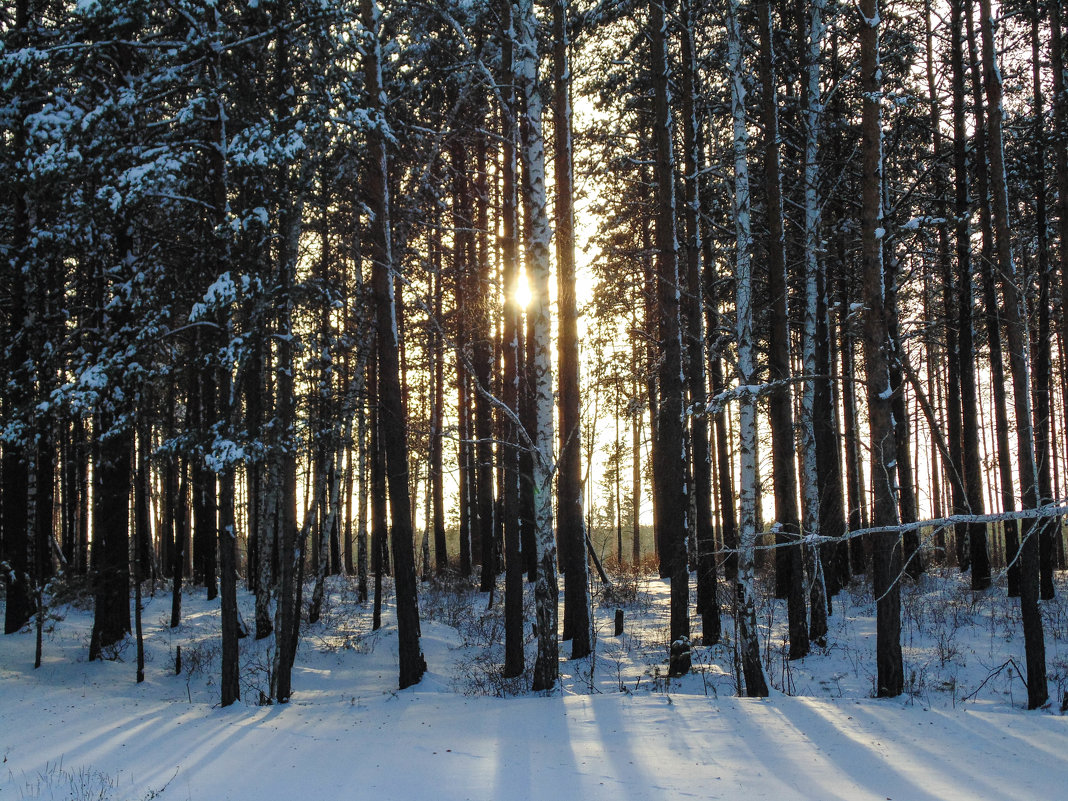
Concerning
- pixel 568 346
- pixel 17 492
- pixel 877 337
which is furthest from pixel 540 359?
pixel 17 492

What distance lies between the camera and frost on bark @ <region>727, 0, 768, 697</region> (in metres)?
9.20

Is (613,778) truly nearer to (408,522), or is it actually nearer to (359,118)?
(408,522)

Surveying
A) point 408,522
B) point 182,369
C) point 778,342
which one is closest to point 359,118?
point 182,369

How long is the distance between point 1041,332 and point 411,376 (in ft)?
54.5

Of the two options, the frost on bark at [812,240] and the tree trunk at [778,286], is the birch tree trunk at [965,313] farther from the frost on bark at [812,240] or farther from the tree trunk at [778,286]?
the tree trunk at [778,286]

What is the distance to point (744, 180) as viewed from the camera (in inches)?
385

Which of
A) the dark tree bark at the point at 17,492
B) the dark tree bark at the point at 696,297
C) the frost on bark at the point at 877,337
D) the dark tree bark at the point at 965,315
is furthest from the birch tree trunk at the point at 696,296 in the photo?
the dark tree bark at the point at 17,492

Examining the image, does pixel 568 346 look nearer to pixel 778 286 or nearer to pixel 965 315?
pixel 778 286

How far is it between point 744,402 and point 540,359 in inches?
113

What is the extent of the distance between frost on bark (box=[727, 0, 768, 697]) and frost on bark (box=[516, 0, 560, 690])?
2504mm

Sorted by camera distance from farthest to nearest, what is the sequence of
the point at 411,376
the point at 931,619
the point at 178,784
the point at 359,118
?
1. the point at 411,376
2. the point at 931,619
3. the point at 359,118
4. the point at 178,784

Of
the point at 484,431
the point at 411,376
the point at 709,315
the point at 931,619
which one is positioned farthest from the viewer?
the point at 411,376

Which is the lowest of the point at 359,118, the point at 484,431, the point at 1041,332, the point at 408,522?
the point at 408,522

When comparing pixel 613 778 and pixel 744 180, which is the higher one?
pixel 744 180
